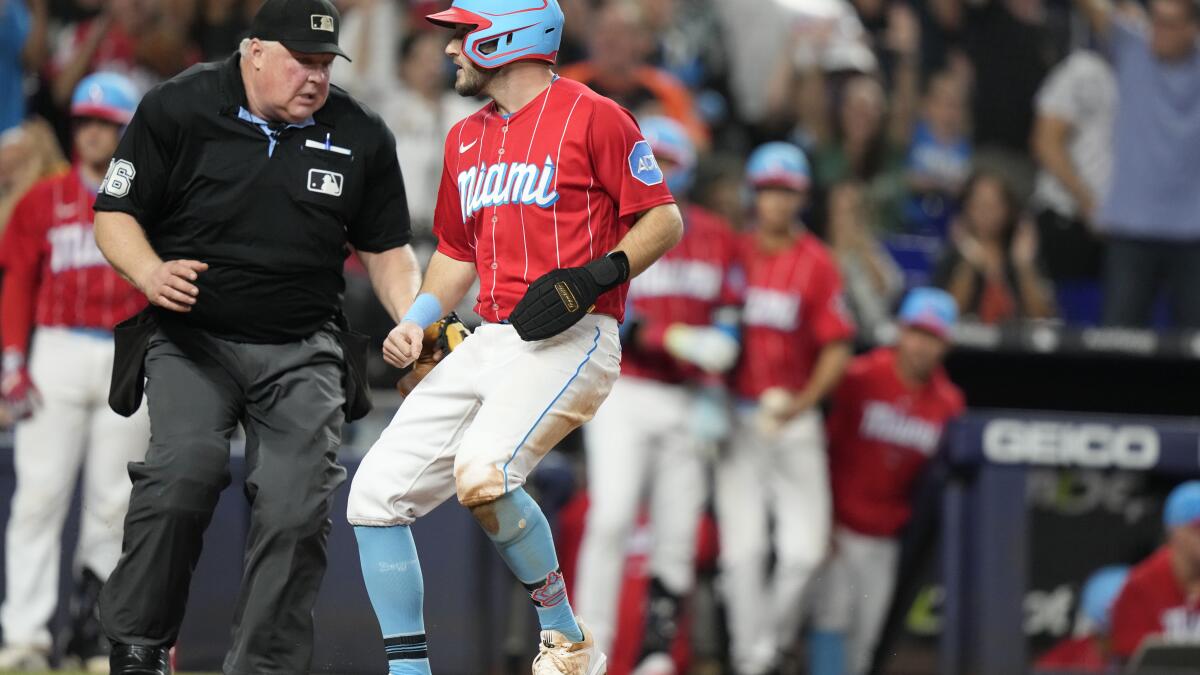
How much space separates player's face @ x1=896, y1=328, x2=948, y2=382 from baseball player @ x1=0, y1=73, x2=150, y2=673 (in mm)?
3867

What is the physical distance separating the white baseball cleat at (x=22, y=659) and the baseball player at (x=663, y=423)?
239 cm

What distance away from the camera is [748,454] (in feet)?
29.3

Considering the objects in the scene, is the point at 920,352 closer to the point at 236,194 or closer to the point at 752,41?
the point at 752,41

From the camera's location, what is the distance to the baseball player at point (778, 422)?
8727 mm

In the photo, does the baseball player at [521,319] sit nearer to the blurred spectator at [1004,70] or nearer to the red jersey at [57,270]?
the red jersey at [57,270]

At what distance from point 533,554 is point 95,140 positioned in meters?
3.46

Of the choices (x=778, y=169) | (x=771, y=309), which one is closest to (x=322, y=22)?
(x=778, y=169)

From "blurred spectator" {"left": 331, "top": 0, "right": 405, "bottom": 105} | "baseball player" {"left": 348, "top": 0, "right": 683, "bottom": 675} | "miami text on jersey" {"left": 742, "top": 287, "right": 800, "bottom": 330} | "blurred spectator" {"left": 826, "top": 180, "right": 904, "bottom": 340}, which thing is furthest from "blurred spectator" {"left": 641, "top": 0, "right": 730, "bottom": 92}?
"baseball player" {"left": 348, "top": 0, "right": 683, "bottom": 675}

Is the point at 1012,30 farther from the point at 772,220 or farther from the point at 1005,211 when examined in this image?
the point at 772,220

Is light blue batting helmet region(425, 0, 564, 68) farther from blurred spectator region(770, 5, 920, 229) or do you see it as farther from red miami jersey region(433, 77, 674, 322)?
blurred spectator region(770, 5, 920, 229)

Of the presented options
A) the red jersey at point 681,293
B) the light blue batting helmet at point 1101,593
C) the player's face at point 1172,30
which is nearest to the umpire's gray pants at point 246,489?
the red jersey at point 681,293

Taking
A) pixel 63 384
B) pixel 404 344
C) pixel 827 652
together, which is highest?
pixel 404 344

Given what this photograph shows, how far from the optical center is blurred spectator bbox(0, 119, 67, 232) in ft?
27.7

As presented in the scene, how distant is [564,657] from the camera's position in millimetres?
4895
